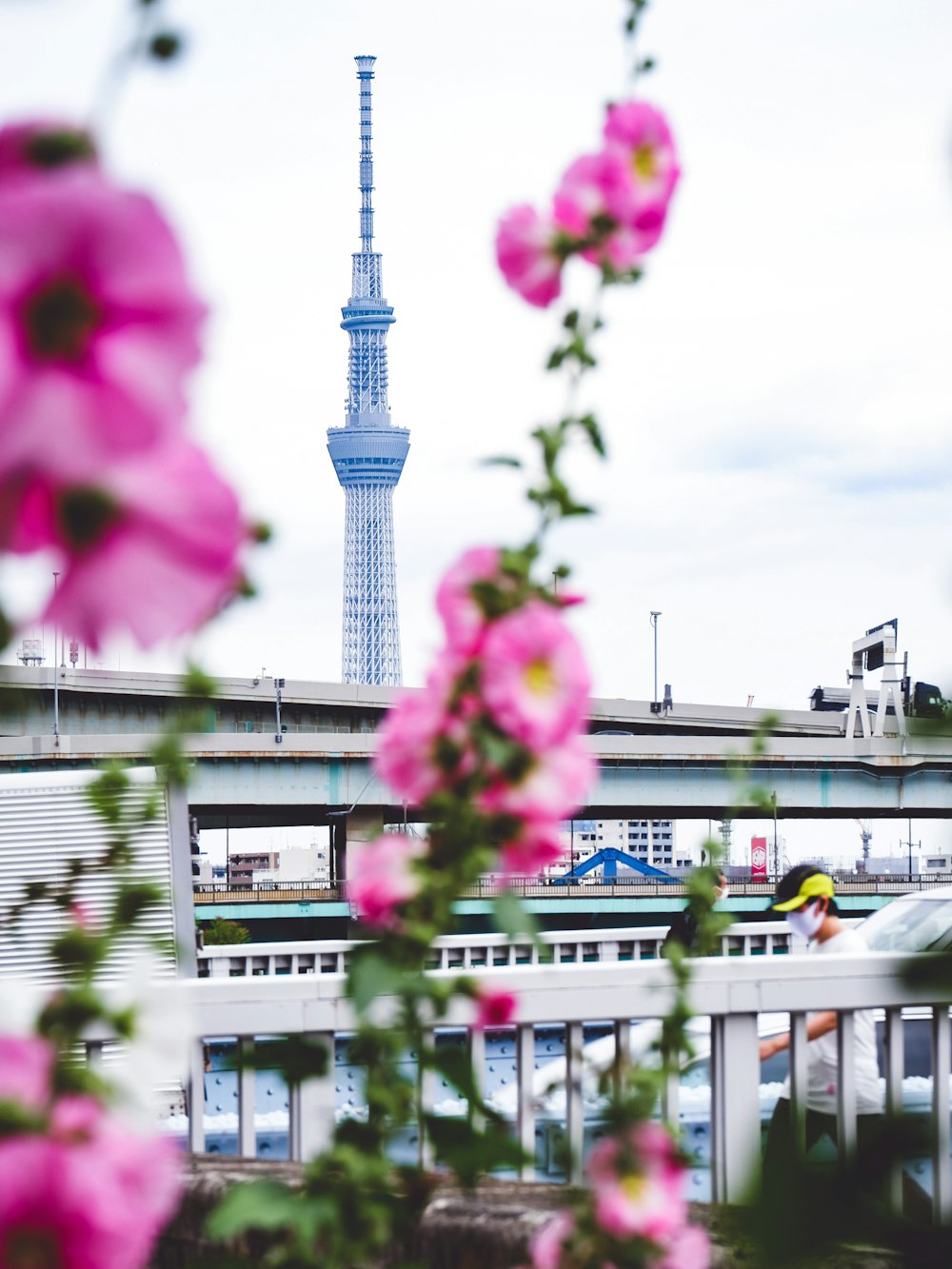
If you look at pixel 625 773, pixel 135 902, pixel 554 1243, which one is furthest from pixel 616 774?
pixel 135 902

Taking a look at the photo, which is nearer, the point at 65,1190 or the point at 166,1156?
the point at 65,1190

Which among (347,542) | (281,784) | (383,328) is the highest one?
(383,328)

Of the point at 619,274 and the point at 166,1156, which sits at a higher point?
the point at 619,274

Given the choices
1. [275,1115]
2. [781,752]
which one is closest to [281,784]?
[781,752]

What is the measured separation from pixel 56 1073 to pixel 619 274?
116 centimetres

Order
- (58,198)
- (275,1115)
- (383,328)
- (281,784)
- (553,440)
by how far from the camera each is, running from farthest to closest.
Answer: (383,328) → (281,784) → (275,1115) → (553,440) → (58,198)

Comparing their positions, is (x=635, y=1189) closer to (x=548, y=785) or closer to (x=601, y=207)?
(x=548, y=785)

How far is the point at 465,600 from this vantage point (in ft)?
5.13

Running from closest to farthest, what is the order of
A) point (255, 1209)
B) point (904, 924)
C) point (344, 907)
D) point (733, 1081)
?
point (255, 1209) < point (733, 1081) < point (904, 924) < point (344, 907)

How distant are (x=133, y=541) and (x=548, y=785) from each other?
749mm

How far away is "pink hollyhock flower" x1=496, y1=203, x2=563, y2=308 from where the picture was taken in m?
1.78

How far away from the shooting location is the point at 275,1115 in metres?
5.66

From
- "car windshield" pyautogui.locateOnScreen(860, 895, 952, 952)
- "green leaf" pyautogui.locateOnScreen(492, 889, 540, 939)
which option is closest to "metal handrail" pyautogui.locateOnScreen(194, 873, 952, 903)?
"car windshield" pyautogui.locateOnScreen(860, 895, 952, 952)

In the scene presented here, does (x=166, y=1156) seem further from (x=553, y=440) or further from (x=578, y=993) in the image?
(x=578, y=993)
